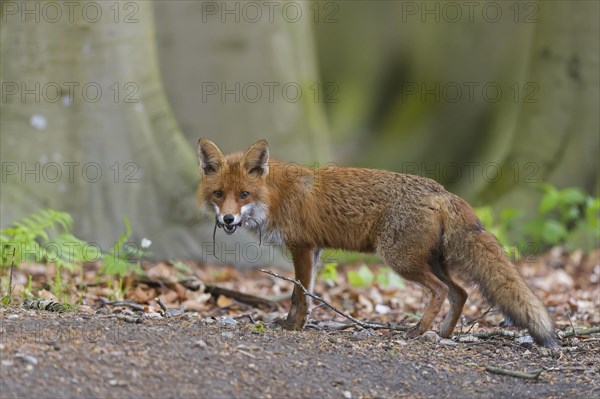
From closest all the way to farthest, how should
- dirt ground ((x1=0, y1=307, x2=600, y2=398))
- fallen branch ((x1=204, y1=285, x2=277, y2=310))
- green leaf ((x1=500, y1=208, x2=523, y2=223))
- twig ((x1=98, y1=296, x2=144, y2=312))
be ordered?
dirt ground ((x1=0, y1=307, x2=600, y2=398)) < twig ((x1=98, y1=296, x2=144, y2=312)) < fallen branch ((x1=204, y1=285, x2=277, y2=310)) < green leaf ((x1=500, y1=208, x2=523, y2=223))

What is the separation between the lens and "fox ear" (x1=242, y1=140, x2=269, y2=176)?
7859 millimetres

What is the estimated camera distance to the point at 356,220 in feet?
25.8

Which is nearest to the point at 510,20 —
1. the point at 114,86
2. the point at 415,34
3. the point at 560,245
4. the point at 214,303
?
the point at 415,34

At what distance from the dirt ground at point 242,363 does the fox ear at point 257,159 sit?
1417 millimetres

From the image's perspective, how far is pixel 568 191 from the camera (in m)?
13.4

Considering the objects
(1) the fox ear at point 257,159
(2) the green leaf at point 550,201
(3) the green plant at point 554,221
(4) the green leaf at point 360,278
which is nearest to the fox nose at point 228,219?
(1) the fox ear at point 257,159

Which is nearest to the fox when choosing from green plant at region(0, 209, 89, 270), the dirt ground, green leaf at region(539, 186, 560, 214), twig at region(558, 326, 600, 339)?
the dirt ground

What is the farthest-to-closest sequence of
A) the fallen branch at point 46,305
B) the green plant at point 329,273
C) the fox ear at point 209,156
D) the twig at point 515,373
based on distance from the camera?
the green plant at point 329,273, the fox ear at point 209,156, the fallen branch at point 46,305, the twig at point 515,373

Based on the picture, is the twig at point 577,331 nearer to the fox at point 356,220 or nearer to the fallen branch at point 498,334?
the fallen branch at point 498,334

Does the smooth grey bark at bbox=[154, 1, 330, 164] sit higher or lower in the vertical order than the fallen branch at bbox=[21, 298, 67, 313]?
higher

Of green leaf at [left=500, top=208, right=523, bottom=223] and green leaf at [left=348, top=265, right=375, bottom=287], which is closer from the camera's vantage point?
green leaf at [left=348, top=265, right=375, bottom=287]

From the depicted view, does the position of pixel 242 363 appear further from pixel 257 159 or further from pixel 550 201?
pixel 550 201

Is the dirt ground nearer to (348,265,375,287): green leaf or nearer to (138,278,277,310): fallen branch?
(138,278,277,310): fallen branch

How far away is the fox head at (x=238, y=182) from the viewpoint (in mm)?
7777
